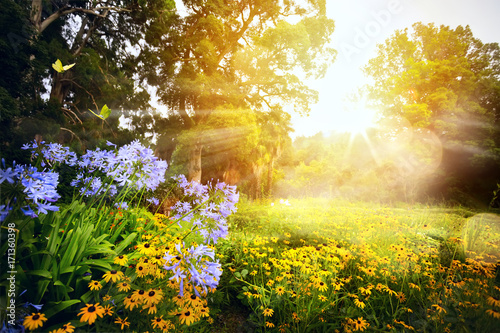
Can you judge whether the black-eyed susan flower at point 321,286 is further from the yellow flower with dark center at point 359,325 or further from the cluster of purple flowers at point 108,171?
the cluster of purple flowers at point 108,171

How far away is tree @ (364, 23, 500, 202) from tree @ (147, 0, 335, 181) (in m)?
6.93

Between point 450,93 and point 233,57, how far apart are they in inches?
552

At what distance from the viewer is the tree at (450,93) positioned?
45.6 ft

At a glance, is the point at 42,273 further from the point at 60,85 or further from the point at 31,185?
the point at 60,85

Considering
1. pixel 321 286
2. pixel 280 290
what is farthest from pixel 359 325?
pixel 280 290

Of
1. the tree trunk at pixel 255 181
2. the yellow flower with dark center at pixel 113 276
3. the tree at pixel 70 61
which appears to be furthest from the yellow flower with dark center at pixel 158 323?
the tree trunk at pixel 255 181

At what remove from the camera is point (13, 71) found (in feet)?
21.7

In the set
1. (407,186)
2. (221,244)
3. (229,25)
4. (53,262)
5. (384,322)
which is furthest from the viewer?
(407,186)

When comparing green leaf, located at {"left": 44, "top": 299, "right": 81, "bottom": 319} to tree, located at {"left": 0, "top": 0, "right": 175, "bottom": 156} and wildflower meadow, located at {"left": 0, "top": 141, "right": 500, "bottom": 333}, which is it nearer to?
wildflower meadow, located at {"left": 0, "top": 141, "right": 500, "bottom": 333}

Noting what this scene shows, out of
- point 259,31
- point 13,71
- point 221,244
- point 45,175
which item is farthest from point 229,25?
point 45,175

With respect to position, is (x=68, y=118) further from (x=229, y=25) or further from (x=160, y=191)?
(x=229, y=25)

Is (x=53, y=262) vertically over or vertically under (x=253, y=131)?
under

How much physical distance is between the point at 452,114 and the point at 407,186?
5274 mm

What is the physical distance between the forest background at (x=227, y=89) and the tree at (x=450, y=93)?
77 mm
